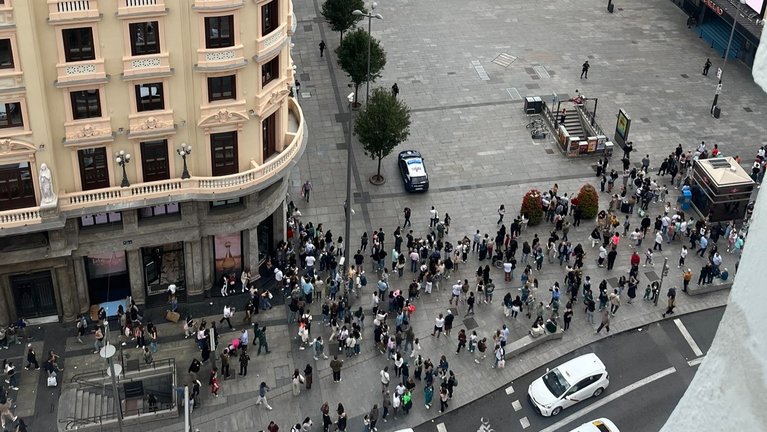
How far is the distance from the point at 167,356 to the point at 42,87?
583 inches

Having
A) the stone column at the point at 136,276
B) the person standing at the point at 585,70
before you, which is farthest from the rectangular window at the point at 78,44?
the person standing at the point at 585,70

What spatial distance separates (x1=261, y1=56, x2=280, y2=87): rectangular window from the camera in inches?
1737

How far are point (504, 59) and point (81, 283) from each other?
1646 inches

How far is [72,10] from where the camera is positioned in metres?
37.9

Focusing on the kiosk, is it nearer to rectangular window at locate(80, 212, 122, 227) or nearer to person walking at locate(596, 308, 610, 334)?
person walking at locate(596, 308, 610, 334)

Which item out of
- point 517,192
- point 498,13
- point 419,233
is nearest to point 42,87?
point 419,233

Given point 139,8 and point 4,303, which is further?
point 4,303

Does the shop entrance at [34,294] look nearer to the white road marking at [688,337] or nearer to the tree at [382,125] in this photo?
the tree at [382,125]

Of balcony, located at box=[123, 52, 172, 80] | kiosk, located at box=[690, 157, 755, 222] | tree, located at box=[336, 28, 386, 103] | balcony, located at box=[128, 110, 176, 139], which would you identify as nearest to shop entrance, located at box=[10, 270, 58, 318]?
balcony, located at box=[128, 110, 176, 139]

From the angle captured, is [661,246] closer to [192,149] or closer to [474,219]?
[474,219]

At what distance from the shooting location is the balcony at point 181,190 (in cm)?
4231

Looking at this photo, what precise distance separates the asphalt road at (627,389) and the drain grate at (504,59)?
3079 centimetres

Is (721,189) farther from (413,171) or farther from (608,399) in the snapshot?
(413,171)

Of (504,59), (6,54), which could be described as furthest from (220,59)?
(504,59)
